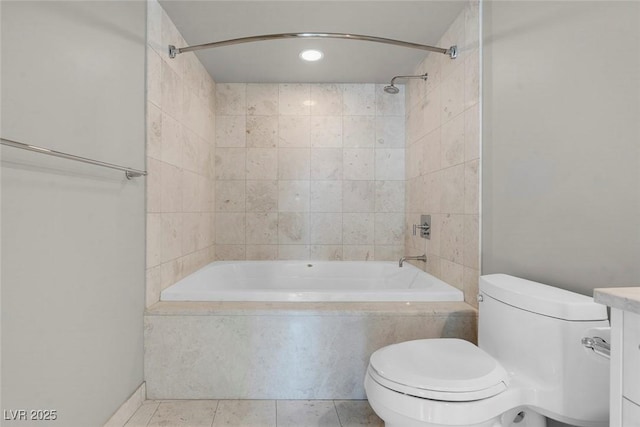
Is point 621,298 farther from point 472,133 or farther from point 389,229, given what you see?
point 389,229

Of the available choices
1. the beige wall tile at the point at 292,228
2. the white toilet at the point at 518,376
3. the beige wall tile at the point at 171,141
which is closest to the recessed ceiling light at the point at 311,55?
the beige wall tile at the point at 171,141

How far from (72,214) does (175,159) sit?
99 centimetres

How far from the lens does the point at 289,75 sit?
284cm

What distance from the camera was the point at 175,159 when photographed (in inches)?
82.7

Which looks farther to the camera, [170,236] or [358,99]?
[358,99]

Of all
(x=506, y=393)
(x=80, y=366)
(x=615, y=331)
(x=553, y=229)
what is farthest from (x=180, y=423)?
(x=553, y=229)

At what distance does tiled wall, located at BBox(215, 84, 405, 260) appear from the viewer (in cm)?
301

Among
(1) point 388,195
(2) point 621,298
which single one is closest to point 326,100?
(1) point 388,195

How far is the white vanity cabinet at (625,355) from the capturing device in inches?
23.8

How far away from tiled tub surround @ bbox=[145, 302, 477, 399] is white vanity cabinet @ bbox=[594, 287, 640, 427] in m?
1.06

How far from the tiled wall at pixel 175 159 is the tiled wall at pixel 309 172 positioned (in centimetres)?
23

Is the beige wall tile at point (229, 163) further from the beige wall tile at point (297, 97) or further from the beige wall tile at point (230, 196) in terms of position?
the beige wall tile at point (297, 97)

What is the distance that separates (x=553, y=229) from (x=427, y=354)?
666 millimetres

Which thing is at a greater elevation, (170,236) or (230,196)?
(230,196)
